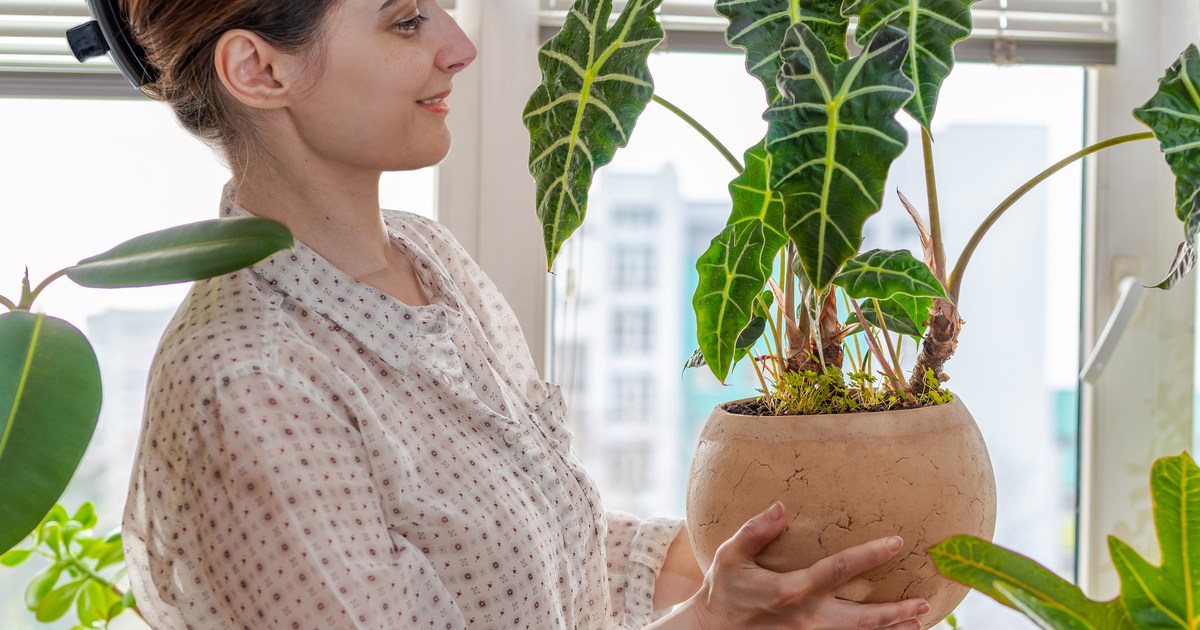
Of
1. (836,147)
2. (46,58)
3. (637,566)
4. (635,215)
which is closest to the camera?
(836,147)

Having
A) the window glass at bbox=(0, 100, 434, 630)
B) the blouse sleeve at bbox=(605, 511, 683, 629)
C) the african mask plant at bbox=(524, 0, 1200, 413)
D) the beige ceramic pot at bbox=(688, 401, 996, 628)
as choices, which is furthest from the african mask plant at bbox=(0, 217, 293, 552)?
the window glass at bbox=(0, 100, 434, 630)

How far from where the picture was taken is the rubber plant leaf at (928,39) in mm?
563

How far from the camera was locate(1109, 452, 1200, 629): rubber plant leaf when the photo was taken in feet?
1.86

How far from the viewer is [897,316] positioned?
73cm

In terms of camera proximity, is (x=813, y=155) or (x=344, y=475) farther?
(x=344, y=475)

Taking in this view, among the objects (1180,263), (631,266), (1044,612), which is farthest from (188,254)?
(631,266)

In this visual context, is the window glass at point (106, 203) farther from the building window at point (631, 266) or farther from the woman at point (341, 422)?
the woman at point (341, 422)

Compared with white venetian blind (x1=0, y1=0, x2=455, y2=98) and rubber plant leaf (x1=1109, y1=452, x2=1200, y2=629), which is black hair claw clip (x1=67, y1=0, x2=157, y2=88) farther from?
rubber plant leaf (x1=1109, y1=452, x2=1200, y2=629)

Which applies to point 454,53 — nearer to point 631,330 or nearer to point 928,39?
point 928,39

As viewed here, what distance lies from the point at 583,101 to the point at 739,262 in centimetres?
17

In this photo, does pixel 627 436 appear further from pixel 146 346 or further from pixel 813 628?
pixel 813 628

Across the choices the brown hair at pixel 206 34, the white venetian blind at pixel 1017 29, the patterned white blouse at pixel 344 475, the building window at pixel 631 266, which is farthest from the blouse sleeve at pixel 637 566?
the white venetian blind at pixel 1017 29

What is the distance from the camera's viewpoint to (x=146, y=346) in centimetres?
151

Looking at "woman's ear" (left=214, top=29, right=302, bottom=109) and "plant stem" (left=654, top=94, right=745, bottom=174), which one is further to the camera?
"woman's ear" (left=214, top=29, right=302, bottom=109)
